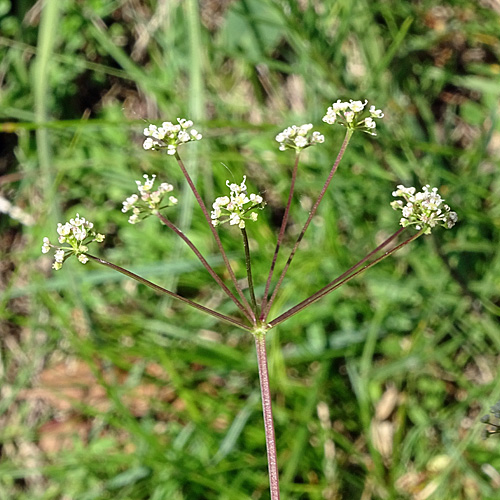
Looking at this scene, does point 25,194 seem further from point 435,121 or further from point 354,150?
point 435,121

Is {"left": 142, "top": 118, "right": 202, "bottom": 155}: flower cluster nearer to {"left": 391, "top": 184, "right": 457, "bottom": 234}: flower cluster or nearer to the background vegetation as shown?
{"left": 391, "top": 184, "right": 457, "bottom": 234}: flower cluster

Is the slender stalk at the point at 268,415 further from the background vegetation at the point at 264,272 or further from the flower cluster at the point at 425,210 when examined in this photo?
the background vegetation at the point at 264,272

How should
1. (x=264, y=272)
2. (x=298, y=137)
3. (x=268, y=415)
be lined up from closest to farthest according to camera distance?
(x=268, y=415), (x=298, y=137), (x=264, y=272)

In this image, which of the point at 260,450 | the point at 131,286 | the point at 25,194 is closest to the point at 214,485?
the point at 260,450

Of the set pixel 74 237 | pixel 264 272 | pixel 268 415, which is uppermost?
pixel 74 237

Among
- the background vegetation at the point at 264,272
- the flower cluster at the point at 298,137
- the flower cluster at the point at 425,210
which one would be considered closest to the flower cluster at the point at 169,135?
the flower cluster at the point at 298,137

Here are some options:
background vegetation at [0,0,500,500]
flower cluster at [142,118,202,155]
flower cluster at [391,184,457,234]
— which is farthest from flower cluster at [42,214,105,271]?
background vegetation at [0,0,500,500]

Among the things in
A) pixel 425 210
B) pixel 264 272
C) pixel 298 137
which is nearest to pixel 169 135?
pixel 298 137

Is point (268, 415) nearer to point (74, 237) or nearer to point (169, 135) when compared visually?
point (74, 237)
